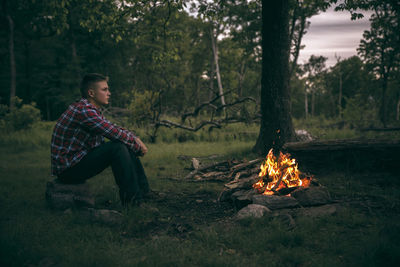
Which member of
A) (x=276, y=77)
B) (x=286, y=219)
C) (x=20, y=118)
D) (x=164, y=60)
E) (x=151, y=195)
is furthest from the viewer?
(x=20, y=118)

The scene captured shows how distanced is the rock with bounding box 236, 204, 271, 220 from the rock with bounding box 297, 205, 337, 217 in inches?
18.9

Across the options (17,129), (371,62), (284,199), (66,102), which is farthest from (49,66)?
(284,199)

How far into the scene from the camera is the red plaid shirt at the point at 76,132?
4203 mm

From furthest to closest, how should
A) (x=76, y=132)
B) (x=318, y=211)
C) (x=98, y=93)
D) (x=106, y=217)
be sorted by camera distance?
(x=98, y=93), (x=76, y=132), (x=318, y=211), (x=106, y=217)

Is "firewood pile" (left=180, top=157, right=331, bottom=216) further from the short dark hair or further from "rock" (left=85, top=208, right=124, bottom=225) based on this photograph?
the short dark hair

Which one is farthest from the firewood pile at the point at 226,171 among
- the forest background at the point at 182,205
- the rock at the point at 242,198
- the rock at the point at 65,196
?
the rock at the point at 65,196

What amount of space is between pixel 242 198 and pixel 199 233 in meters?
1.20

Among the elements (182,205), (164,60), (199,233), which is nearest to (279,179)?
(182,205)

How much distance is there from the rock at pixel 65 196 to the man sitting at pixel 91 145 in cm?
11

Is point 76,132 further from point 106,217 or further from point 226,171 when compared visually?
point 226,171

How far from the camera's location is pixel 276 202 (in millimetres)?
4359

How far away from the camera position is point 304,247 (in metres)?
3.22

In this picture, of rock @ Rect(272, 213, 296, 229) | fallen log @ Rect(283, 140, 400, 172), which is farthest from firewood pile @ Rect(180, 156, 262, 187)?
rock @ Rect(272, 213, 296, 229)

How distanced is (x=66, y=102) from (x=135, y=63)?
1400 cm
